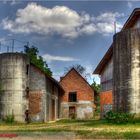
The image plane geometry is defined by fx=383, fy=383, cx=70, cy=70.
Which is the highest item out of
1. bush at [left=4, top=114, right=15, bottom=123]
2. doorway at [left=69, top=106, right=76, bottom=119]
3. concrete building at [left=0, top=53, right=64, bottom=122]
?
concrete building at [left=0, top=53, right=64, bottom=122]

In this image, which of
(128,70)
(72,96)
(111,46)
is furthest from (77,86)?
(128,70)

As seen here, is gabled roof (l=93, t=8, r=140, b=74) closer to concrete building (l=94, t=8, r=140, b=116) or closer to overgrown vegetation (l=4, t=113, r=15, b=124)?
concrete building (l=94, t=8, r=140, b=116)

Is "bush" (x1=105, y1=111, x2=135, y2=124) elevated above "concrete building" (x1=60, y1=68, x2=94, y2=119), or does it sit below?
below

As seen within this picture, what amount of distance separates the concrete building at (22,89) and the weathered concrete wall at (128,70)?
12598 mm

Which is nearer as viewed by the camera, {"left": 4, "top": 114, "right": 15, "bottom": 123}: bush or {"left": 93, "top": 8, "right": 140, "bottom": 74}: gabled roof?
{"left": 93, "top": 8, "right": 140, "bottom": 74}: gabled roof

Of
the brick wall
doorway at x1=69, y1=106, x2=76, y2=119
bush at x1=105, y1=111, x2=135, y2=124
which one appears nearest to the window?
the brick wall

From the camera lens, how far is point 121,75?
110 ft

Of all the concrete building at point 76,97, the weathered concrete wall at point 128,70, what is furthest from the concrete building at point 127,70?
the concrete building at point 76,97

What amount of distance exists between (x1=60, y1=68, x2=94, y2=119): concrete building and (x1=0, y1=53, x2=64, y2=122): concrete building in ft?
50.8

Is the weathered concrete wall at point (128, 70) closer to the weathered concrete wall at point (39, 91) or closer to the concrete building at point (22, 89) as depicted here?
the weathered concrete wall at point (39, 91)

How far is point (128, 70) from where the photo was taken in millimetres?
32812

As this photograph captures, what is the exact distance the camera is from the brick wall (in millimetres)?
60719

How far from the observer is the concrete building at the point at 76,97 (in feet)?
198

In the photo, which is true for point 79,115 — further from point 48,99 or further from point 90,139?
point 90,139
